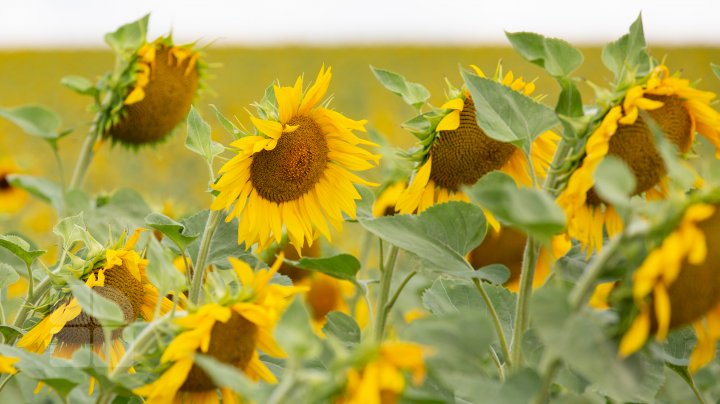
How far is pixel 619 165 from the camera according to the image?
2.06ft

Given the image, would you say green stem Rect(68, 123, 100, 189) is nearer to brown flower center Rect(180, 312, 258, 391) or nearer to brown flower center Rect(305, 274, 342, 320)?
brown flower center Rect(305, 274, 342, 320)

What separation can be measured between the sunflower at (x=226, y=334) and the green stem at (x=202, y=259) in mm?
227

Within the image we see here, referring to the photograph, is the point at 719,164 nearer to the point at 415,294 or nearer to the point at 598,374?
the point at 598,374

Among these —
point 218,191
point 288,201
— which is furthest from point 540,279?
point 218,191

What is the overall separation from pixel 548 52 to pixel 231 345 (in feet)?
1.46

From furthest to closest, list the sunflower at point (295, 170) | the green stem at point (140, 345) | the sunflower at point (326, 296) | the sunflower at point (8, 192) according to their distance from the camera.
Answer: the sunflower at point (8, 192) → the sunflower at point (326, 296) → the sunflower at point (295, 170) → the green stem at point (140, 345)

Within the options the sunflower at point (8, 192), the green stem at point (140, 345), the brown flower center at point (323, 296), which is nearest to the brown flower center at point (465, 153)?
the green stem at point (140, 345)

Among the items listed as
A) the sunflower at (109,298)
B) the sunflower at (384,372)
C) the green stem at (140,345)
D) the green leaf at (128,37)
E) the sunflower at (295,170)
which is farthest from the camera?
the green leaf at (128,37)

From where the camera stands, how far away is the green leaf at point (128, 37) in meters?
1.55

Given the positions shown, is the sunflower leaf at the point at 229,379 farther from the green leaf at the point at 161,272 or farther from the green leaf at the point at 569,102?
the green leaf at the point at 569,102

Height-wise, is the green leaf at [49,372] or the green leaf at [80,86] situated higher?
the green leaf at [80,86]

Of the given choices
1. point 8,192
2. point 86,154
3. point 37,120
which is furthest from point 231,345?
point 8,192

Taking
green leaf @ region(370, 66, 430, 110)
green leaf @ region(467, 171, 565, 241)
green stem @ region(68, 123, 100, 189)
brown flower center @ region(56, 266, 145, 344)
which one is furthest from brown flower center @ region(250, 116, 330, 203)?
green stem @ region(68, 123, 100, 189)

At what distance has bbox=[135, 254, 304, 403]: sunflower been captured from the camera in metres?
0.73
